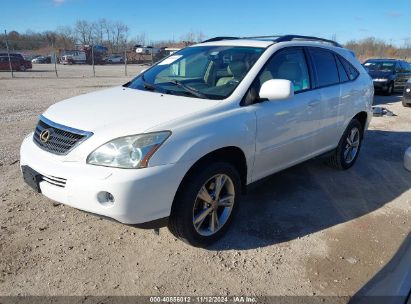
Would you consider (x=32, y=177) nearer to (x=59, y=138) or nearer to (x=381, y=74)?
(x=59, y=138)

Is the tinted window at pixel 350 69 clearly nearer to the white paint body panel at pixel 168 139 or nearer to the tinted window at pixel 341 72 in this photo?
the tinted window at pixel 341 72

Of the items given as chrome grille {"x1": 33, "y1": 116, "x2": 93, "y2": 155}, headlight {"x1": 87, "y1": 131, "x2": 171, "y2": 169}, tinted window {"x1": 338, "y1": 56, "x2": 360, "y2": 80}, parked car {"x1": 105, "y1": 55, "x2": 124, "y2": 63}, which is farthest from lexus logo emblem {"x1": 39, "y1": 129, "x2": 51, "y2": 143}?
parked car {"x1": 105, "y1": 55, "x2": 124, "y2": 63}

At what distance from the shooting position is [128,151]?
271 cm

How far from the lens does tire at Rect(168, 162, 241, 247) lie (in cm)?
295

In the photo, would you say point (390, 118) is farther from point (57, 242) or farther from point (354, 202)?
point (57, 242)

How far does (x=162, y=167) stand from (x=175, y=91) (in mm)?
1166

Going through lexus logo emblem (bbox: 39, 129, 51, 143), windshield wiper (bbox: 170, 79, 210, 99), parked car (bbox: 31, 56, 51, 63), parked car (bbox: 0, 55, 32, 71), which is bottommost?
parked car (bbox: 31, 56, 51, 63)

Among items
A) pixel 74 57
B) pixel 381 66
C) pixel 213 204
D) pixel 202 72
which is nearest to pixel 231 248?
pixel 213 204

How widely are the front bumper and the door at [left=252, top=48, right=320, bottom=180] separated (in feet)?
3.47

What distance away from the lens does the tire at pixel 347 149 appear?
5203mm

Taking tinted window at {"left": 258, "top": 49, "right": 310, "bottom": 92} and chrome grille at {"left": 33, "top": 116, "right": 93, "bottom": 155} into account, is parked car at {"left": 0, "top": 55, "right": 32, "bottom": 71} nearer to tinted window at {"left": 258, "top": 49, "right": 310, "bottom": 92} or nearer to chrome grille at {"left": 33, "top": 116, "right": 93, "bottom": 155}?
chrome grille at {"left": 33, "top": 116, "right": 93, "bottom": 155}

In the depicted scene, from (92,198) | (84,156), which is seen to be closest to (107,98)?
(84,156)

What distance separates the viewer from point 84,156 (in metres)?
2.78

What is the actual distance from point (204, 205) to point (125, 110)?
106cm
